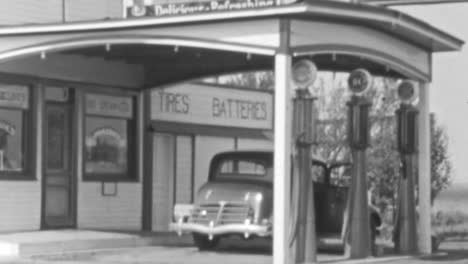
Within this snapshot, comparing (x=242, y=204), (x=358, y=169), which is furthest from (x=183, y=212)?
(x=358, y=169)

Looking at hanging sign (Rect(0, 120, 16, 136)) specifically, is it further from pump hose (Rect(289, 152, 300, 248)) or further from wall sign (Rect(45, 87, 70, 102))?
pump hose (Rect(289, 152, 300, 248))

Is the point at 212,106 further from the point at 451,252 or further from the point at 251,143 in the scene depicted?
the point at 451,252

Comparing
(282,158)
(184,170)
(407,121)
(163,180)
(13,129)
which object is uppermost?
(407,121)

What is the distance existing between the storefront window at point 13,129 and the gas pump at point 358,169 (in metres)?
6.91

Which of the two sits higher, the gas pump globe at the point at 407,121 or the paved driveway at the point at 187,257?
the gas pump globe at the point at 407,121

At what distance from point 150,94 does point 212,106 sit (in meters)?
2.50

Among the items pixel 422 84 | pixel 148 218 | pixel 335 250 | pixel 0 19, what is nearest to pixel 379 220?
pixel 335 250

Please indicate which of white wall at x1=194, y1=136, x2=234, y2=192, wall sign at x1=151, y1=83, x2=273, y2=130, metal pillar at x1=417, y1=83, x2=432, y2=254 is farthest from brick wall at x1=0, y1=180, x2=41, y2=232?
metal pillar at x1=417, y1=83, x2=432, y2=254

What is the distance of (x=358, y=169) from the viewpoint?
62.9 feet

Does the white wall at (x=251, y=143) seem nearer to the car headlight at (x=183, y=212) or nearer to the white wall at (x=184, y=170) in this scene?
the white wall at (x=184, y=170)

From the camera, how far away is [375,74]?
76.7ft

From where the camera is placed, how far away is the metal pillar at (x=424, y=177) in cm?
2148

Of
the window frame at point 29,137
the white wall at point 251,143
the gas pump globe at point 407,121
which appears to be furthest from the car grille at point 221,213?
the white wall at point 251,143

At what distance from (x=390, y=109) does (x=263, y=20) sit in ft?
54.4
